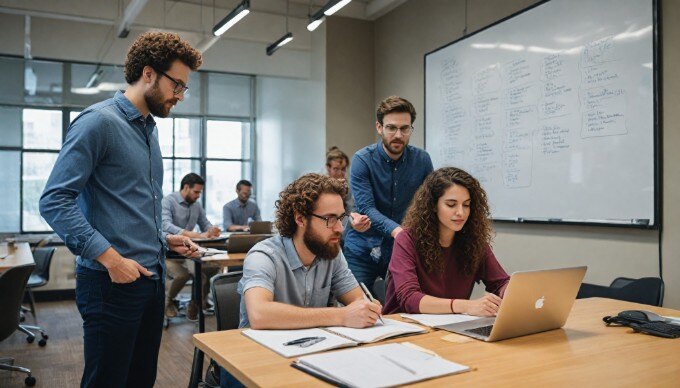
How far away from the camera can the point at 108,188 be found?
183 centimetres

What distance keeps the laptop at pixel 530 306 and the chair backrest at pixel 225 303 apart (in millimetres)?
774

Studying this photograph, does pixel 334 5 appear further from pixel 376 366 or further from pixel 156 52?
pixel 376 366

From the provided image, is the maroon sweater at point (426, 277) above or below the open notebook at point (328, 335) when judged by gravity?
above

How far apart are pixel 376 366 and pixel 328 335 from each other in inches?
12.5

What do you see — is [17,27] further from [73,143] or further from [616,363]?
[616,363]

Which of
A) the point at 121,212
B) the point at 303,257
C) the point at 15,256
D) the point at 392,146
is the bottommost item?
the point at 15,256

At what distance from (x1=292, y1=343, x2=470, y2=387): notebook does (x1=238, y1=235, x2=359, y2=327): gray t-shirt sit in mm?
483

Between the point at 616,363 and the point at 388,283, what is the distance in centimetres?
100

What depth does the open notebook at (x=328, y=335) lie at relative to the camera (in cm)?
150

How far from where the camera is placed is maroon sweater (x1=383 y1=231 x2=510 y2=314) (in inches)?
87.2

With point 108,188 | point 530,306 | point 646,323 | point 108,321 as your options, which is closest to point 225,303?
point 108,321

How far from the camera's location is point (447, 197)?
2338 millimetres

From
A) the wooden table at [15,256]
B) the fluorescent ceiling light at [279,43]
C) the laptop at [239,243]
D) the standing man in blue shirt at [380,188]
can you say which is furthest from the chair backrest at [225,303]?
the fluorescent ceiling light at [279,43]

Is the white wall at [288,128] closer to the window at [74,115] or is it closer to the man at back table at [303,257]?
the window at [74,115]
